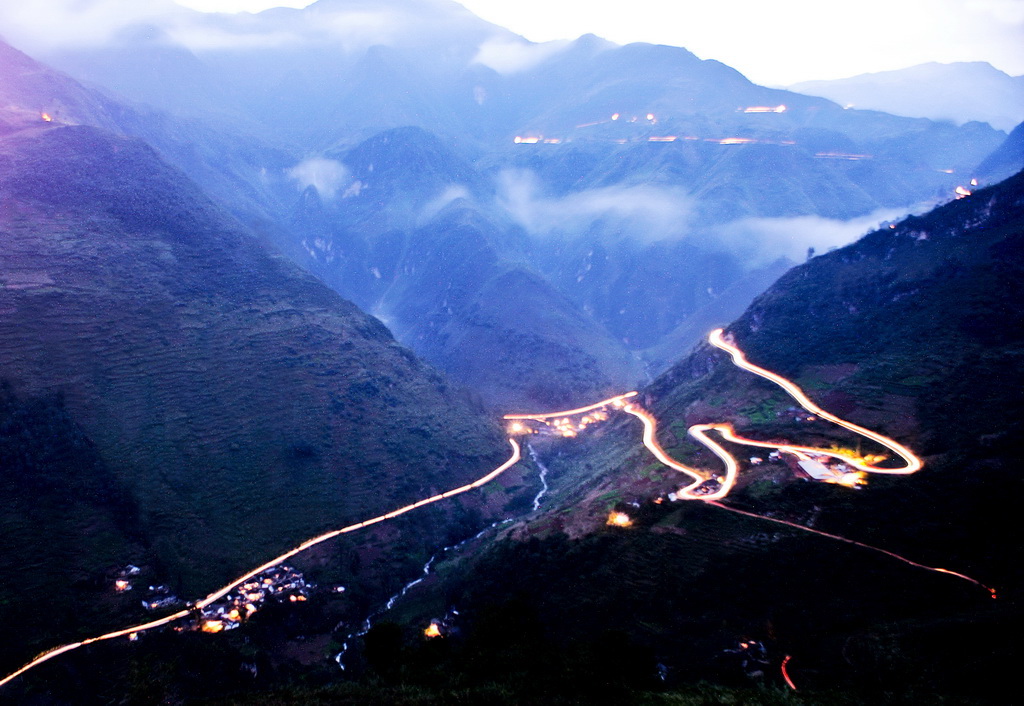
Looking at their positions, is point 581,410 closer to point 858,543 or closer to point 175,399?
point 175,399

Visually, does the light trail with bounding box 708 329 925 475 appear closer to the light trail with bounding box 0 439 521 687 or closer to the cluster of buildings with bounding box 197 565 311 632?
the light trail with bounding box 0 439 521 687

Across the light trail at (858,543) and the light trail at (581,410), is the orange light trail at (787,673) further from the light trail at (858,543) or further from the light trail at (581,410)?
the light trail at (581,410)

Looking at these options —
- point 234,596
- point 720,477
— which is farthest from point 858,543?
point 234,596

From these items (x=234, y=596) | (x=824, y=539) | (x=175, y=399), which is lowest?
(x=234, y=596)

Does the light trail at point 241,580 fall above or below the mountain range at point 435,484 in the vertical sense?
below

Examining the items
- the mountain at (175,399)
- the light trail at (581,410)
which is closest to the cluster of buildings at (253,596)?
the mountain at (175,399)

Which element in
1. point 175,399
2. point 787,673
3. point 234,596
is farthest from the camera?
point 175,399

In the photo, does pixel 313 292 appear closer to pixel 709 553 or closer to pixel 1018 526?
pixel 709 553

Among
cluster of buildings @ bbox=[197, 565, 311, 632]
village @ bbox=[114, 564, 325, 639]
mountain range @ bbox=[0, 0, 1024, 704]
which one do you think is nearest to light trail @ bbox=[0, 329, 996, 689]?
cluster of buildings @ bbox=[197, 565, 311, 632]
